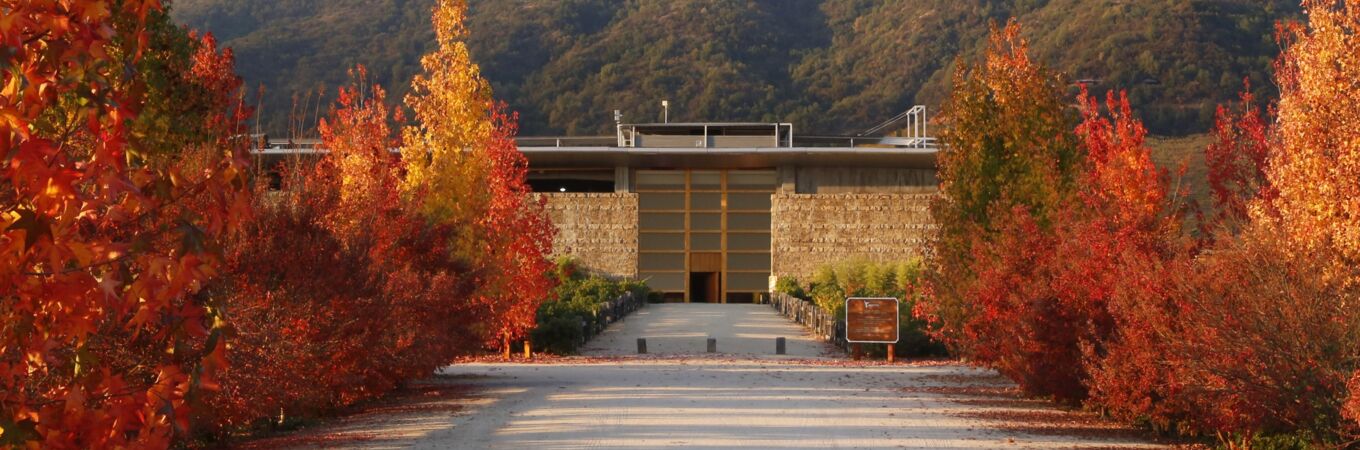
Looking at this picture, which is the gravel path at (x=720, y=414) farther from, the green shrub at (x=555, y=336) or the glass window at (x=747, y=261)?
the glass window at (x=747, y=261)

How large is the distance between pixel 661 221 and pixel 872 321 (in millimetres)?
33112

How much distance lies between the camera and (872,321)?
26250mm

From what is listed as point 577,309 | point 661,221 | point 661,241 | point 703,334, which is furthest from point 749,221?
Result: point 577,309

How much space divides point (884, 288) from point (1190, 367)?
31513 mm

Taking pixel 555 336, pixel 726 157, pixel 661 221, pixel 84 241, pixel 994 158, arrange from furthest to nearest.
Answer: pixel 661 221 < pixel 726 157 < pixel 555 336 < pixel 994 158 < pixel 84 241

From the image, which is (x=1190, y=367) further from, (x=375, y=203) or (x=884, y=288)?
(x=884, y=288)

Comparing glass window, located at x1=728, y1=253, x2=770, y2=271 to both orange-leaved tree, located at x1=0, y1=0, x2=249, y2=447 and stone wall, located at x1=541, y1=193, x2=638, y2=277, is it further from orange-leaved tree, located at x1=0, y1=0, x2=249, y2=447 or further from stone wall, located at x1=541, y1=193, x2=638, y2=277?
orange-leaved tree, located at x1=0, y1=0, x2=249, y2=447

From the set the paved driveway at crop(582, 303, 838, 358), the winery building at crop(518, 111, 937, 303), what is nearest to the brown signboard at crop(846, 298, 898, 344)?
the paved driveway at crop(582, 303, 838, 358)

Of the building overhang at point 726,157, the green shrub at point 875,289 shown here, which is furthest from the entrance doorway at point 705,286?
the green shrub at point 875,289

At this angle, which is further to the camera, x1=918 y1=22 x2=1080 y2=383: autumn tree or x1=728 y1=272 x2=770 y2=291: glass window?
x1=728 y1=272 x2=770 y2=291: glass window

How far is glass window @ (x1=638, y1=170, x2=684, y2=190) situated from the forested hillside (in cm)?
3194

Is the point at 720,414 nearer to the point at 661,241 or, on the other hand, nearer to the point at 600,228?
the point at 600,228

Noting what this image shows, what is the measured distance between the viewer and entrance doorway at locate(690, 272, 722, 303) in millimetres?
60625

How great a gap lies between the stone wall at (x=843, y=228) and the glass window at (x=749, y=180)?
7.76 feet
